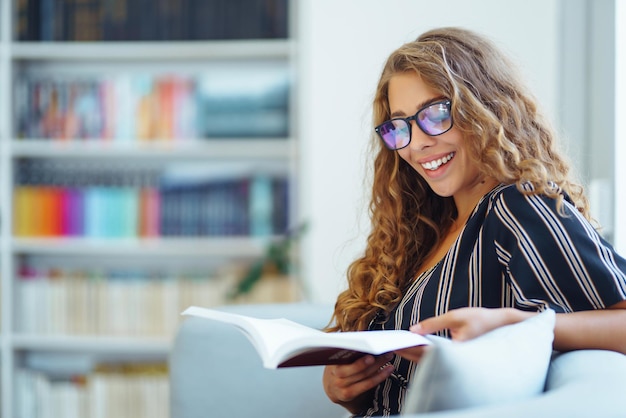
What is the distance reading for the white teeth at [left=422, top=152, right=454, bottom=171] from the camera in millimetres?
1312

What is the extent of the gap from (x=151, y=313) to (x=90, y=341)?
0.85ft

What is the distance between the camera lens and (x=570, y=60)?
2332mm

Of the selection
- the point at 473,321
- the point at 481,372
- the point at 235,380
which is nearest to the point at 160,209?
the point at 235,380

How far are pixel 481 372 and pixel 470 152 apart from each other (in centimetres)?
60

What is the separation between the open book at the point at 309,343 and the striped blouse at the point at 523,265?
21 cm

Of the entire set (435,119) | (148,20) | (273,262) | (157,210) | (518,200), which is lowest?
(273,262)

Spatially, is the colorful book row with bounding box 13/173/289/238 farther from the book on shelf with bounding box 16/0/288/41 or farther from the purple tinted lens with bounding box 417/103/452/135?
the purple tinted lens with bounding box 417/103/452/135

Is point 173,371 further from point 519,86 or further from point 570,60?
point 570,60

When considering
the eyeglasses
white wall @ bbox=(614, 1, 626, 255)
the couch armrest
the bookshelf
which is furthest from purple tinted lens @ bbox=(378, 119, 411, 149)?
the bookshelf

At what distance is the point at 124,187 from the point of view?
285 centimetres

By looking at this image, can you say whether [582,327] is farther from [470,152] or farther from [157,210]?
[157,210]

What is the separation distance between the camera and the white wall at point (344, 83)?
2.38 m

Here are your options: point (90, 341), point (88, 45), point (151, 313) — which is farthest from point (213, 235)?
point (88, 45)

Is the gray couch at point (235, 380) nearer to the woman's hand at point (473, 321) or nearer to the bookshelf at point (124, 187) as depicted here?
the woman's hand at point (473, 321)
